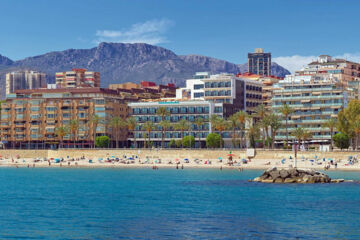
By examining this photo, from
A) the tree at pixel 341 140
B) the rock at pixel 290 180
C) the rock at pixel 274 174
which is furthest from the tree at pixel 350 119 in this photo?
the rock at pixel 290 180

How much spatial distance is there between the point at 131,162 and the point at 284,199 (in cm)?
10118

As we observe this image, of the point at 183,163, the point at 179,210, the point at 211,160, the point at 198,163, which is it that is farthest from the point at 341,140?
the point at 179,210

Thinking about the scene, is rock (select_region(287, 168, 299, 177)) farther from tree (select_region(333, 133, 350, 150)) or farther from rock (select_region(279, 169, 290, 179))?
tree (select_region(333, 133, 350, 150))

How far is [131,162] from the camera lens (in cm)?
18688

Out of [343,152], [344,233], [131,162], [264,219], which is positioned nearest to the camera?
[344,233]

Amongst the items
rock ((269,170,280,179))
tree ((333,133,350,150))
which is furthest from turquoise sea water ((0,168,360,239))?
tree ((333,133,350,150))

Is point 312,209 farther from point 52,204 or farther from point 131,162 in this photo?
point 131,162

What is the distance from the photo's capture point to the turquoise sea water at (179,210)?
201ft

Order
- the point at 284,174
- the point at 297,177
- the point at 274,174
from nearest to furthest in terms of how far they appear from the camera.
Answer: the point at 297,177, the point at 284,174, the point at 274,174

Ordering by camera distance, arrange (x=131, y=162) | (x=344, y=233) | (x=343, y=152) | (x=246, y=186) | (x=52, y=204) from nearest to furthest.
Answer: (x=344, y=233), (x=52, y=204), (x=246, y=186), (x=343, y=152), (x=131, y=162)

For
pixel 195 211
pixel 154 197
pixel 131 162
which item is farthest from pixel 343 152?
pixel 195 211

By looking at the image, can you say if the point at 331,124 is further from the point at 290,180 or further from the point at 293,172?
the point at 290,180

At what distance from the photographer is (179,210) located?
Answer: 3095 inches

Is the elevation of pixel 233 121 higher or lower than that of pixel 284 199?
higher
